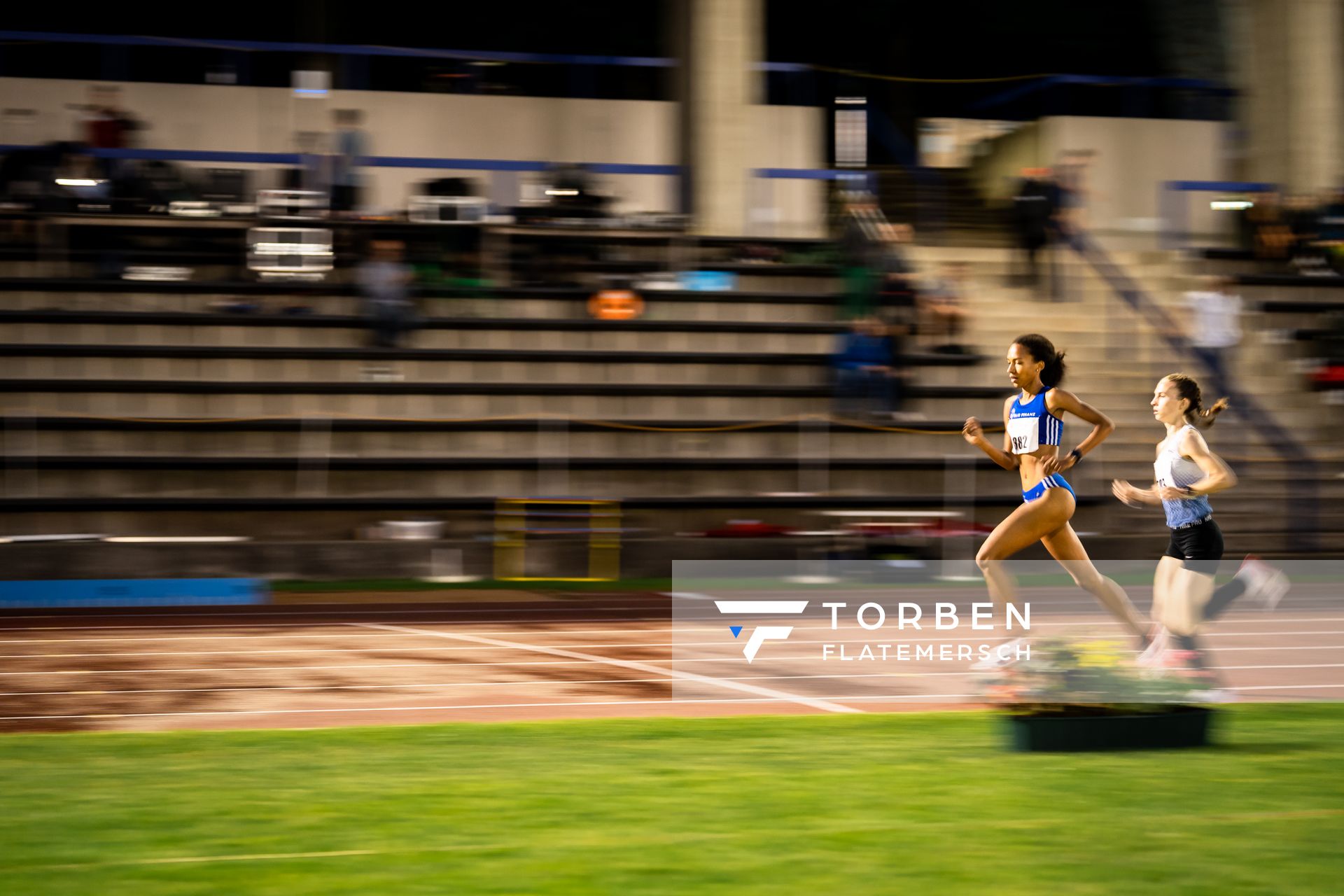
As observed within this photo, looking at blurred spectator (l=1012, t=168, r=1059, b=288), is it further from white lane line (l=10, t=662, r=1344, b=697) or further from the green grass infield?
the green grass infield

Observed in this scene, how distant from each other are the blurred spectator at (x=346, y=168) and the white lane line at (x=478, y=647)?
10141 mm

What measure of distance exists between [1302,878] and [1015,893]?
102 cm

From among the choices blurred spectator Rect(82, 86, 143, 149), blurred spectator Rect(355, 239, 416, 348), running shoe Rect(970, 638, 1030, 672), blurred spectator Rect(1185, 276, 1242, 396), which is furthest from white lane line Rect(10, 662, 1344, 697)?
blurred spectator Rect(82, 86, 143, 149)

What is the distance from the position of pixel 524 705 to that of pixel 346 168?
13.6m

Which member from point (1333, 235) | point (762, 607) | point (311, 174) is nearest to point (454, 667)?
point (762, 607)

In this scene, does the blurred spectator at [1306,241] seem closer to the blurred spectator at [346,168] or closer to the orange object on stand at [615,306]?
the orange object on stand at [615,306]

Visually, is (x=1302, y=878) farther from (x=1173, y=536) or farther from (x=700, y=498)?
(x=700, y=498)

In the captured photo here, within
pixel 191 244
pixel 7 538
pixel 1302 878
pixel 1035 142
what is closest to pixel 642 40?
pixel 1035 142

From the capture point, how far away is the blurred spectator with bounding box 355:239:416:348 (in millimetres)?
18484

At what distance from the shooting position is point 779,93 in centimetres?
2567

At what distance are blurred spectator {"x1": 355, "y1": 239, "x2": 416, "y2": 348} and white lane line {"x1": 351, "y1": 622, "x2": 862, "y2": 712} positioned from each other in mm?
6761

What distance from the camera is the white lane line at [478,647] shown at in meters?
10.7

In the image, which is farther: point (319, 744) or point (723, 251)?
point (723, 251)

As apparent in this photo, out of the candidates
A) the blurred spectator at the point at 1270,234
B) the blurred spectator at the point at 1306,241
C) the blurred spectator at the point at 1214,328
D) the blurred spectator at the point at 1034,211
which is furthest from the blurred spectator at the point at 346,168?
the blurred spectator at the point at 1306,241
